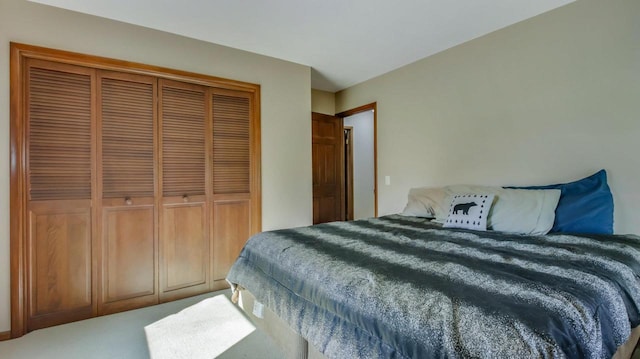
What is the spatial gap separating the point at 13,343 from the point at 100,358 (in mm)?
753

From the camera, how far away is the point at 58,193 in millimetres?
2303

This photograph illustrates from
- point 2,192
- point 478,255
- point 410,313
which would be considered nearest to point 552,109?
point 478,255

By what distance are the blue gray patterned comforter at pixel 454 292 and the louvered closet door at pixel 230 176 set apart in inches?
49.7

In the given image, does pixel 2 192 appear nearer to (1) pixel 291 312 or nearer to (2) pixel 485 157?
(1) pixel 291 312

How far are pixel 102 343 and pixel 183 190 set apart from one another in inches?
51.6

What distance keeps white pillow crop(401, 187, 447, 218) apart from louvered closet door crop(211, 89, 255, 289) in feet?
5.54

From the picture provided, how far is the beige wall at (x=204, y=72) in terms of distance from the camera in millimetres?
2115

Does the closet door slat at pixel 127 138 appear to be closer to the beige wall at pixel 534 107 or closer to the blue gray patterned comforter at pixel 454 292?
the blue gray patterned comforter at pixel 454 292

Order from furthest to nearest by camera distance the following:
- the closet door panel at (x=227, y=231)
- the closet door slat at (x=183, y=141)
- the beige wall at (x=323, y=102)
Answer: the beige wall at (x=323, y=102) → the closet door panel at (x=227, y=231) → the closet door slat at (x=183, y=141)

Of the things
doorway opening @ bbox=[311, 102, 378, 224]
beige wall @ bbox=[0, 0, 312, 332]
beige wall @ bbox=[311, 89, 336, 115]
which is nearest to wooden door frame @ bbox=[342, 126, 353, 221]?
doorway opening @ bbox=[311, 102, 378, 224]

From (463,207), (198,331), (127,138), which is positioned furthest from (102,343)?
(463,207)

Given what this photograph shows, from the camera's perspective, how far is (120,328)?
2230 millimetres

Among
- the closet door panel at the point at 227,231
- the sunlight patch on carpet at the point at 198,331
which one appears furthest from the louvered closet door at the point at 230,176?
the sunlight patch on carpet at the point at 198,331

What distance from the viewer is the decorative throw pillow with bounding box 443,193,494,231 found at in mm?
2074
